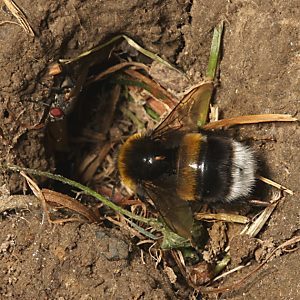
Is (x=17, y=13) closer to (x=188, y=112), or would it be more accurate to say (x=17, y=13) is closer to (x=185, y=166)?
(x=188, y=112)

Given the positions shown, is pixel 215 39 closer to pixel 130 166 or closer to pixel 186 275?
pixel 130 166

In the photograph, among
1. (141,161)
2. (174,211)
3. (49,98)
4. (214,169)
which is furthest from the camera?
(49,98)

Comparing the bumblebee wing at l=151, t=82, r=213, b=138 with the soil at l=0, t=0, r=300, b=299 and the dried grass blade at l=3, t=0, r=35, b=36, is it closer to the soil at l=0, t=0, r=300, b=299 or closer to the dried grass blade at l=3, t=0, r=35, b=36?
the soil at l=0, t=0, r=300, b=299

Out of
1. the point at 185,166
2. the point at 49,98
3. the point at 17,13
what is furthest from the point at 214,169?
the point at 17,13

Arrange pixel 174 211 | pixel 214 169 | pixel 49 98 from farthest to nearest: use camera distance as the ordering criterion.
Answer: pixel 49 98 < pixel 174 211 < pixel 214 169

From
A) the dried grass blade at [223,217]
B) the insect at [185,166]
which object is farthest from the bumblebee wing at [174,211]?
the dried grass blade at [223,217]

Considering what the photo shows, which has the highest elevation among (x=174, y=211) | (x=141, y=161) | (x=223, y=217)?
(x=141, y=161)

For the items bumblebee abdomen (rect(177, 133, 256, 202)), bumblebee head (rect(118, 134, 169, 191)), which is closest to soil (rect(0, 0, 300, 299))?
bumblebee abdomen (rect(177, 133, 256, 202))
